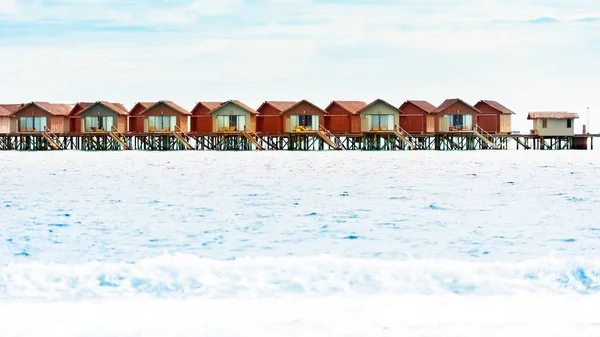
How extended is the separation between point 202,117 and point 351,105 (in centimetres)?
1213

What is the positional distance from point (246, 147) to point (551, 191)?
142 ft

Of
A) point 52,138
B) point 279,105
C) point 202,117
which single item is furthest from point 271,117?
point 52,138

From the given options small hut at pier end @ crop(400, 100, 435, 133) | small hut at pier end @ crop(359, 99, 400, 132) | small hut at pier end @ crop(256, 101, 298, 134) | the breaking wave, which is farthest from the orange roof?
the breaking wave

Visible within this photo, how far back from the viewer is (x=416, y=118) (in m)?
68.7

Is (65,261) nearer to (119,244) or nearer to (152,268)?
(119,244)

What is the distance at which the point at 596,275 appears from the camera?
1166 centimetres

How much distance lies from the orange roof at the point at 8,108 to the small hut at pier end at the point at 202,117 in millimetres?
15732

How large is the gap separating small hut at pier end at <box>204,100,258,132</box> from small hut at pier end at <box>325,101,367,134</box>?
5899 millimetres

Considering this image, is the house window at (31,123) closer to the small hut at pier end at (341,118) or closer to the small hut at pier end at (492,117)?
the small hut at pier end at (341,118)

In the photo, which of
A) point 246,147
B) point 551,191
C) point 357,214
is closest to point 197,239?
point 357,214

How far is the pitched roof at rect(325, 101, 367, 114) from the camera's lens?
223 feet

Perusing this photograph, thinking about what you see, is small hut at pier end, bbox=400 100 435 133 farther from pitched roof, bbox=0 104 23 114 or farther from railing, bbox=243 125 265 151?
pitched roof, bbox=0 104 23 114

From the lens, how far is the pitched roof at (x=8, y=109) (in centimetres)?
7312

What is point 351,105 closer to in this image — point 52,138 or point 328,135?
point 328,135
